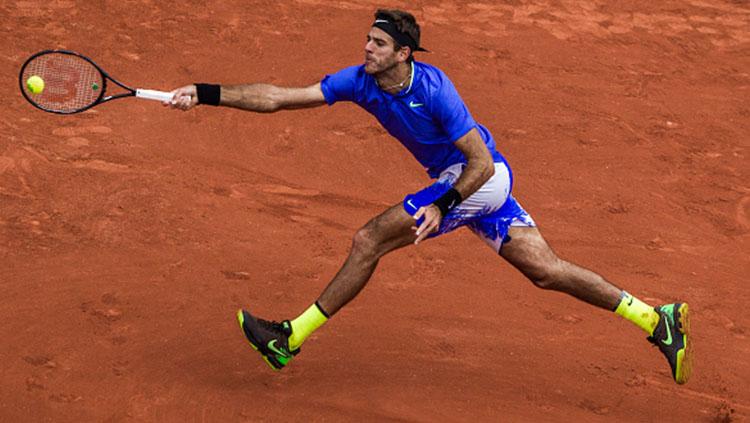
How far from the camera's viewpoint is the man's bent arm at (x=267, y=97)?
668cm

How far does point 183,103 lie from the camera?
6.45 m

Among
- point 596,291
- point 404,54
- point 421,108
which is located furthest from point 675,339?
point 404,54

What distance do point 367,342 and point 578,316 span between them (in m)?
1.47

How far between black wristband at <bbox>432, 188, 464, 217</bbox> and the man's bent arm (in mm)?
901

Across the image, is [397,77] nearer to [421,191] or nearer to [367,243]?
[421,191]

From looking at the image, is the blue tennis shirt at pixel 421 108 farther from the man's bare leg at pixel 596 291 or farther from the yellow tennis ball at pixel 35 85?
the yellow tennis ball at pixel 35 85

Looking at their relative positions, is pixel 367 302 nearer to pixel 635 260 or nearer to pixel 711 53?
pixel 635 260

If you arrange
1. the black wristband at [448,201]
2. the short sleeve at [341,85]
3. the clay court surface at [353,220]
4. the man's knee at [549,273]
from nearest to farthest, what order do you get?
the black wristband at [448,201] < the short sleeve at [341,85] < the man's knee at [549,273] < the clay court surface at [353,220]

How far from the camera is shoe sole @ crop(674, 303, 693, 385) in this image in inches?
276

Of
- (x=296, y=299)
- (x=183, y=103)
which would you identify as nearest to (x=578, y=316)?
(x=296, y=299)

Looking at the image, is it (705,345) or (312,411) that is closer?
(312,411)

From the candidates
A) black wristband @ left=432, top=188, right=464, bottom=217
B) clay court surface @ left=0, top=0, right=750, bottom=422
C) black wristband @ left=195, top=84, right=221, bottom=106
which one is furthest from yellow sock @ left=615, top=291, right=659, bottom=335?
black wristband @ left=195, top=84, right=221, bottom=106

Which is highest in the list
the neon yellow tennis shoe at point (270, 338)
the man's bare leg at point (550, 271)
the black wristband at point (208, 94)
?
the black wristband at point (208, 94)

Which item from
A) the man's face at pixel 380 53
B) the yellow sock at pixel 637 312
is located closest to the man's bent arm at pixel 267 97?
the man's face at pixel 380 53
